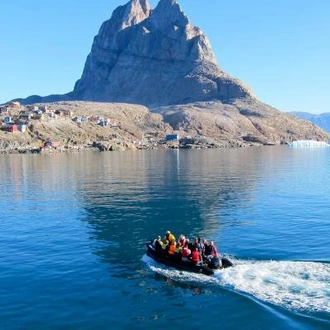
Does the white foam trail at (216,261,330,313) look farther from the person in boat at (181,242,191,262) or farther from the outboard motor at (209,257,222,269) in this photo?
the person in boat at (181,242,191,262)

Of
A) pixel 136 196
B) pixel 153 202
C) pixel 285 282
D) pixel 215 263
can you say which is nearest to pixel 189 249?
pixel 215 263

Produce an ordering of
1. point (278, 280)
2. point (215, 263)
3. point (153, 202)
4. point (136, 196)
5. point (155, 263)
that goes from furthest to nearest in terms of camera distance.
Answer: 1. point (136, 196)
2. point (153, 202)
3. point (155, 263)
4. point (215, 263)
5. point (278, 280)

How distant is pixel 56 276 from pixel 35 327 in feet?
30.7

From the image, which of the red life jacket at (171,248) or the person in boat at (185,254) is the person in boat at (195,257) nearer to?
the person in boat at (185,254)

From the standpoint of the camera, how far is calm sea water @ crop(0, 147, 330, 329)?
30734 mm

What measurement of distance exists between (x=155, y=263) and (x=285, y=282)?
11839 mm

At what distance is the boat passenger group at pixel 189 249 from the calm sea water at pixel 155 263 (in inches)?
56.1

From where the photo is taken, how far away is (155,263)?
41312 millimetres

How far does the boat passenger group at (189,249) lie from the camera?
38906mm

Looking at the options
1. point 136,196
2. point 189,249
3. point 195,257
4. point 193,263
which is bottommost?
point 193,263

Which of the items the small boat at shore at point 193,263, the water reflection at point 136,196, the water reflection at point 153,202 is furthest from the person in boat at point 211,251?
the water reflection at point 153,202

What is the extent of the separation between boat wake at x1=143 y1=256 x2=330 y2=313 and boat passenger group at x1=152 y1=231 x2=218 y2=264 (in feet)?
4.39

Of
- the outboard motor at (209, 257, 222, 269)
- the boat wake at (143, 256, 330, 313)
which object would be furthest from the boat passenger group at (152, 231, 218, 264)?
the boat wake at (143, 256, 330, 313)

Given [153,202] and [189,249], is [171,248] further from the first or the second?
[153,202]
